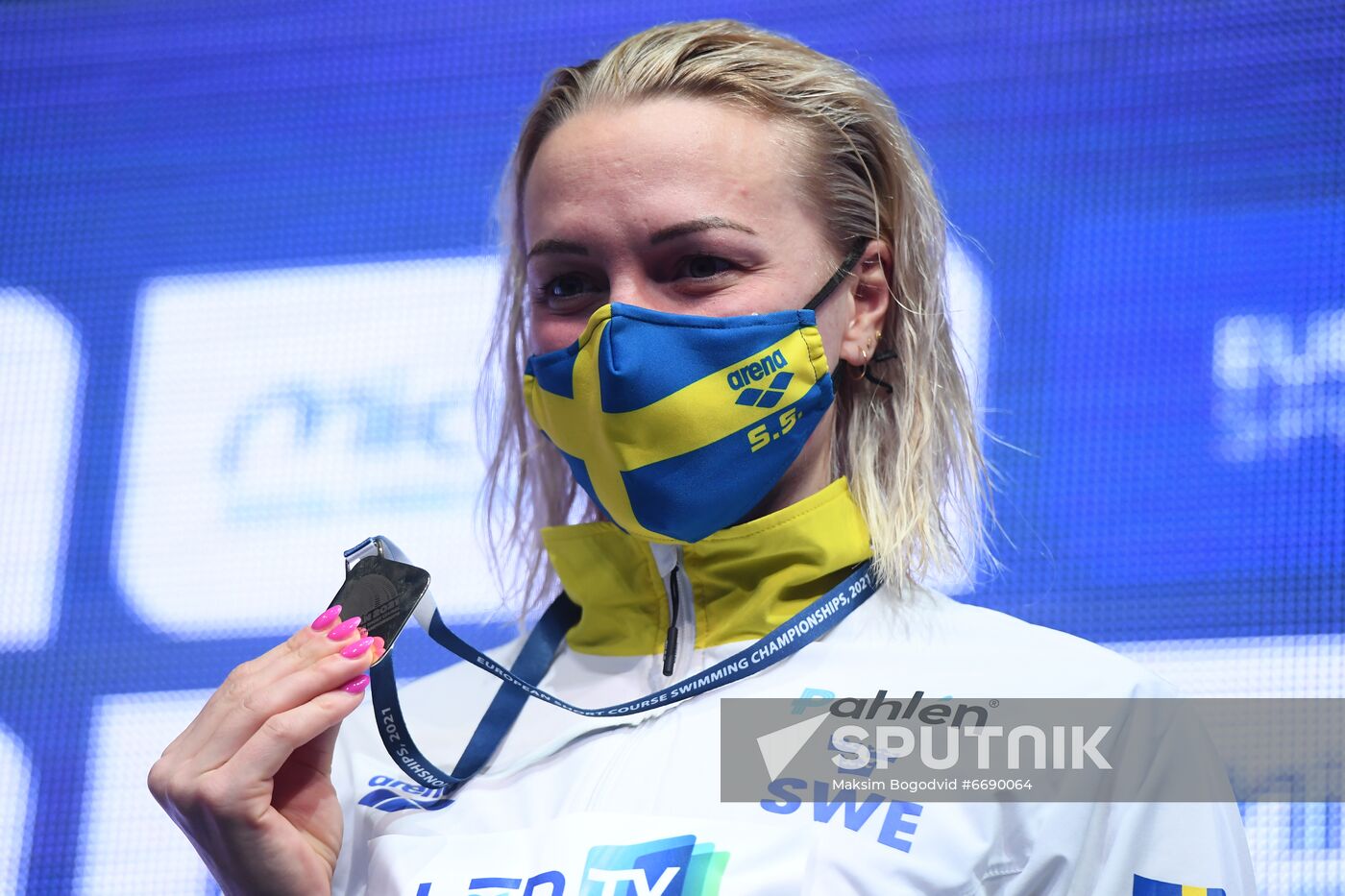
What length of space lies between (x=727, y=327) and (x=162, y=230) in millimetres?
1236

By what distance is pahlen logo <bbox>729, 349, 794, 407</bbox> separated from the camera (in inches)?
53.3

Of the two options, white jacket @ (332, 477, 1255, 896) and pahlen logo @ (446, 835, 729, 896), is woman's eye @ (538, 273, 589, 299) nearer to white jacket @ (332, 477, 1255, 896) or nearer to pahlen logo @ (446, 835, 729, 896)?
white jacket @ (332, 477, 1255, 896)

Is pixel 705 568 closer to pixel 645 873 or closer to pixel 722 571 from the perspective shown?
pixel 722 571

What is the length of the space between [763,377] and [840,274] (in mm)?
185

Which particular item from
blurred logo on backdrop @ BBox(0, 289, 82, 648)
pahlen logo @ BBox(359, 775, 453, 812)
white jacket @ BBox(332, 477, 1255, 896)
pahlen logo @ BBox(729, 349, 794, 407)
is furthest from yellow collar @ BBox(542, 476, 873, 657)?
blurred logo on backdrop @ BBox(0, 289, 82, 648)

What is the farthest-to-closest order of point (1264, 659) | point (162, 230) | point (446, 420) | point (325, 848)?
point (162, 230)
point (446, 420)
point (1264, 659)
point (325, 848)

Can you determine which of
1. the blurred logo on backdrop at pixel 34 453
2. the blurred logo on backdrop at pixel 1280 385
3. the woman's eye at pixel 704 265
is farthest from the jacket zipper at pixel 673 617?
the blurred logo on backdrop at pixel 34 453

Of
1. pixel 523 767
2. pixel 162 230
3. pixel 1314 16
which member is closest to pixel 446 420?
pixel 162 230

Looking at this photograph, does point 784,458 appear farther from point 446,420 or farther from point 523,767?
point 446,420

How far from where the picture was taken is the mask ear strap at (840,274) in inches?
56.9

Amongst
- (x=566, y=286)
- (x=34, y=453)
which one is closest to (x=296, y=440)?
(x=34, y=453)

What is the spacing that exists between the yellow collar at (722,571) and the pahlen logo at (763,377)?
4.5 inches

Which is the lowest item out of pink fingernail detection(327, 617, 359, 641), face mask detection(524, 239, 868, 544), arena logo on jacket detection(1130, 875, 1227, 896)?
arena logo on jacket detection(1130, 875, 1227, 896)

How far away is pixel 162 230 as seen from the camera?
2225 millimetres
